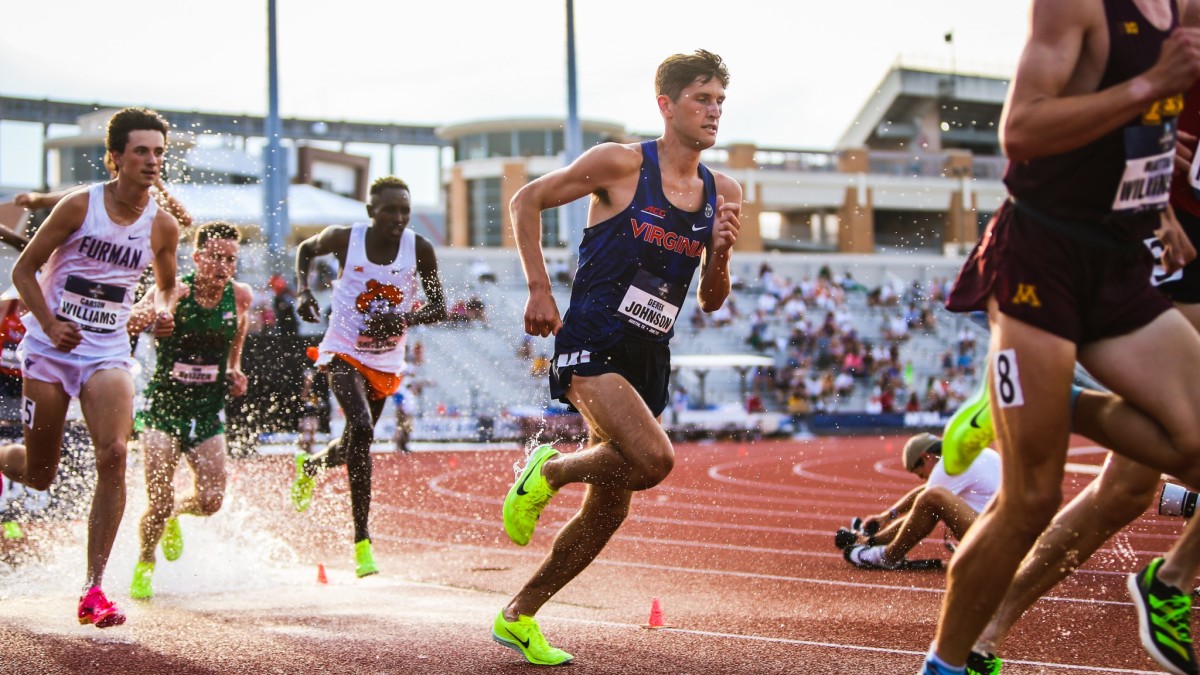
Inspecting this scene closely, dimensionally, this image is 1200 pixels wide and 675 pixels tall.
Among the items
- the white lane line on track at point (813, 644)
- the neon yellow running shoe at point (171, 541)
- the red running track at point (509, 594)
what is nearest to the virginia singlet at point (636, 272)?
the red running track at point (509, 594)

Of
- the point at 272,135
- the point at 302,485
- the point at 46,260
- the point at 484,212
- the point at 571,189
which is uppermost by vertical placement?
the point at 272,135

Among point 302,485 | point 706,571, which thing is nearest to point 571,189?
point 706,571

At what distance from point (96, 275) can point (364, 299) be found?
1951 mm

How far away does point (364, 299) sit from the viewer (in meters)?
7.39

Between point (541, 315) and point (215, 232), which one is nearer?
point (541, 315)

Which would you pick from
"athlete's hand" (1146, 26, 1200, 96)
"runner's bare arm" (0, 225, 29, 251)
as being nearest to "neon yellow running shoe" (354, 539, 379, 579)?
"runner's bare arm" (0, 225, 29, 251)

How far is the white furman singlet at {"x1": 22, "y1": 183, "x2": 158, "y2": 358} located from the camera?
5594 mm

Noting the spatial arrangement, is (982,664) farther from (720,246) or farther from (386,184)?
(386,184)

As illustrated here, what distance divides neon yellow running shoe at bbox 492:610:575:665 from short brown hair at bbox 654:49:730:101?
79.4 inches

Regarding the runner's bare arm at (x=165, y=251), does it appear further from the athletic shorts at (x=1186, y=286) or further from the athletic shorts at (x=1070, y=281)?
the athletic shorts at (x=1186, y=286)

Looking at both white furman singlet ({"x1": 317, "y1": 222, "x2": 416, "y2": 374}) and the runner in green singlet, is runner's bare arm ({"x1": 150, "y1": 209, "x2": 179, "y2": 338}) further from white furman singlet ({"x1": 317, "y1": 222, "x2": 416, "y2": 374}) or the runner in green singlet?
white furman singlet ({"x1": 317, "y1": 222, "x2": 416, "y2": 374})

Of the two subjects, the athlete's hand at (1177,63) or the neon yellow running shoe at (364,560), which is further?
the neon yellow running shoe at (364,560)

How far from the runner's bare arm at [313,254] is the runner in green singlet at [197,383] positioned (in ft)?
1.30

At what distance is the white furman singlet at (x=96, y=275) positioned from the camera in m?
5.59
